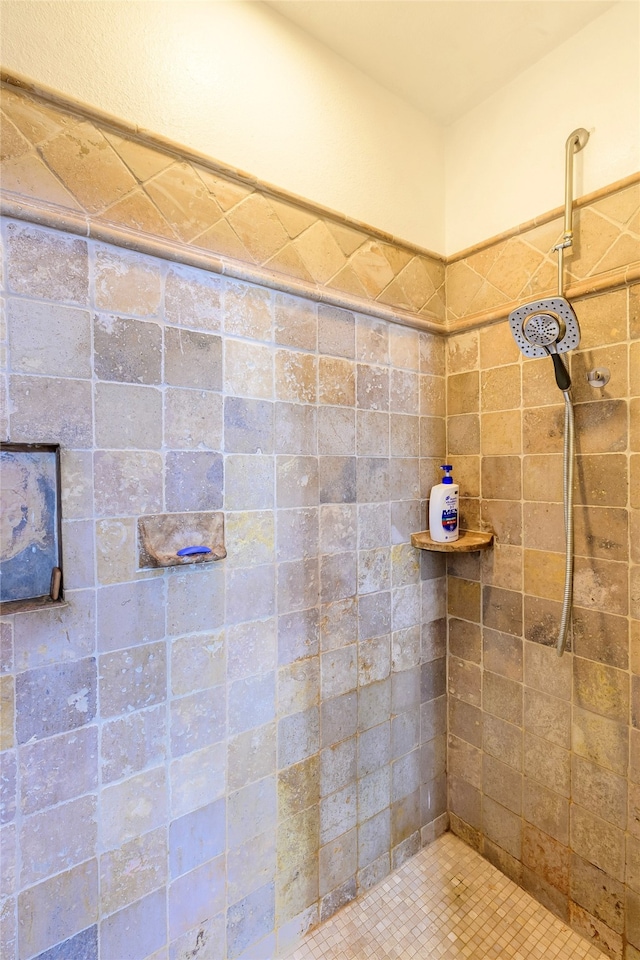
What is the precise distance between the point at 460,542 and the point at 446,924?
3.21 ft

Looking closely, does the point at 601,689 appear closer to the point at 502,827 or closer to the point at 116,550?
the point at 502,827

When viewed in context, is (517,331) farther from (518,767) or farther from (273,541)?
(518,767)

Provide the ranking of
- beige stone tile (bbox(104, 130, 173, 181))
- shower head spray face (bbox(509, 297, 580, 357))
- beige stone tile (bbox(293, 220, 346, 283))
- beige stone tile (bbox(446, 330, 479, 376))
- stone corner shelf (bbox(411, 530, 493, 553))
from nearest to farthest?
beige stone tile (bbox(104, 130, 173, 181)) → shower head spray face (bbox(509, 297, 580, 357)) → beige stone tile (bbox(293, 220, 346, 283)) → stone corner shelf (bbox(411, 530, 493, 553)) → beige stone tile (bbox(446, 330, 479, 376))

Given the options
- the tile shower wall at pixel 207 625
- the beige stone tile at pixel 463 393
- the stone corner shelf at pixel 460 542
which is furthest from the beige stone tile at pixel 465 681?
the beige stone tile at pixel 463 393

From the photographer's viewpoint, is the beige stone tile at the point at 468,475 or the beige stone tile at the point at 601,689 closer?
the beige stone tile at the point at 601,689

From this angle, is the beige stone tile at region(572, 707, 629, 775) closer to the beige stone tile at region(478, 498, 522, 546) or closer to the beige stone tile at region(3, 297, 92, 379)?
the beige stone tile at region(478, 498, 522, 546)

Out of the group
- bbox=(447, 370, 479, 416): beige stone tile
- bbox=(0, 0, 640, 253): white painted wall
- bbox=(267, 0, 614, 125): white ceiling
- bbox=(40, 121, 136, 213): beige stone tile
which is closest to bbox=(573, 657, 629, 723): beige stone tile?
bbox=(447, 370, 479, 416): beige stone tile

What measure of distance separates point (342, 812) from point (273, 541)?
0.77 metres

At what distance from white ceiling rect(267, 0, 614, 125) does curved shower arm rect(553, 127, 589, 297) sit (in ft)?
0.87

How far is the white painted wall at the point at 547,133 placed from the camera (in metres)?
0.95

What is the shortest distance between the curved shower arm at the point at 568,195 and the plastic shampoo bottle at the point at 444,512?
568 millimetres

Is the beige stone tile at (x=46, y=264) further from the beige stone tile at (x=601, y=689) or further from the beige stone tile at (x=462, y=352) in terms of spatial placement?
the beige stone tile at (x=601, y=689)

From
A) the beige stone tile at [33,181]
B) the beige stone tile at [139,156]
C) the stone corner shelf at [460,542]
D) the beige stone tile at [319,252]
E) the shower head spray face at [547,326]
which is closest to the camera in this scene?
the beige stone tile at [33,181]

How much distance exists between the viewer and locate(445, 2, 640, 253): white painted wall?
95 cm
